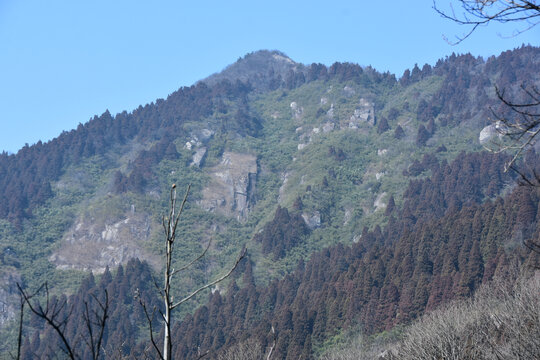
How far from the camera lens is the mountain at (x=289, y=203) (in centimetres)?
5222

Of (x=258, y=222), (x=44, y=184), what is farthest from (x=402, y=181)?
(x=44, y=184)

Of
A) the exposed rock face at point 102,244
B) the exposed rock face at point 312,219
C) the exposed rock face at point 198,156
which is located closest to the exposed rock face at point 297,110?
the exposed rock face at point 198,156

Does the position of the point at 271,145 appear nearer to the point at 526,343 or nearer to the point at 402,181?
the point at 402,181

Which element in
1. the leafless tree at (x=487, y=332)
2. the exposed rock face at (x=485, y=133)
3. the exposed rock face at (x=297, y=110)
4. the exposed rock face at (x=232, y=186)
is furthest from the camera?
the exposed rock face at (x=297, y=110)

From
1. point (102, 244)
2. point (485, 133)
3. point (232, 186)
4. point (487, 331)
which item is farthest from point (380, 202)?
point (487, 331)

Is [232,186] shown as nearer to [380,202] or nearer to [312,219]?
[312,219]

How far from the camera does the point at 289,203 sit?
93938mm

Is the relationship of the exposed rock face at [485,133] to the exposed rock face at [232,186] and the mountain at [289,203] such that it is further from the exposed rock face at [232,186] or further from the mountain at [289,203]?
the exposed rock face at [232,186]

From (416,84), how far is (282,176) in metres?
34.6

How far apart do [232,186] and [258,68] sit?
6776 centimetres

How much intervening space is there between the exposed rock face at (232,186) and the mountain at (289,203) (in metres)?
0.32

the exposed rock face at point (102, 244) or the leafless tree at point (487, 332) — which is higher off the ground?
the exposed rock face at point (102, 244)

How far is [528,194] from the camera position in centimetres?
5050

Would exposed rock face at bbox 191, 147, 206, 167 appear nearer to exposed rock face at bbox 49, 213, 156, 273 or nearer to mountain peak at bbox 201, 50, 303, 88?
exposed rock face at bbox 49, 213, 156, 273
